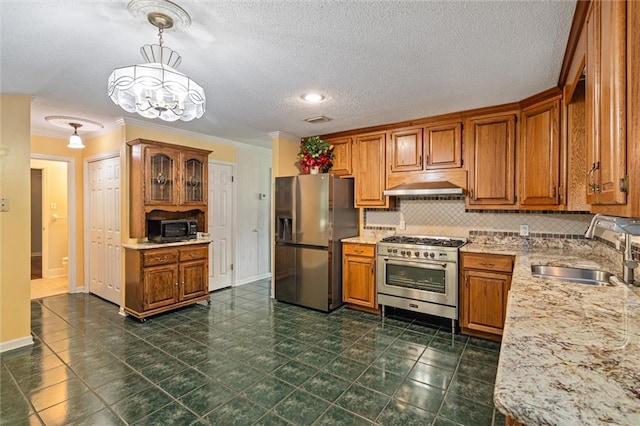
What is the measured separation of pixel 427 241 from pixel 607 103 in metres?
2.79

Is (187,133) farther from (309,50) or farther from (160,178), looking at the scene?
(309,50)

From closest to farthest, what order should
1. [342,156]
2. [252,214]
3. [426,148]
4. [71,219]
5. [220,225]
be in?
[426,148] < [342,156] < [71,219] < [220,225] < [252,214]

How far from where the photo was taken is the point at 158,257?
3740 mm

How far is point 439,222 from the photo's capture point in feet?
13.0

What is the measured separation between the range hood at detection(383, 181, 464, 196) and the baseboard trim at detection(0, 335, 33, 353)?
398cm

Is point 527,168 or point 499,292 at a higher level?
point 527,168

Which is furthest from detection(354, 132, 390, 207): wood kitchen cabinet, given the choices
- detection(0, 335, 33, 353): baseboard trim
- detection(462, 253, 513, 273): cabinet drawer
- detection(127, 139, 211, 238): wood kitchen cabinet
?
detection(0, 335, 33, 353): baseboard trim

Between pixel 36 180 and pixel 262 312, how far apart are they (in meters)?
6.72

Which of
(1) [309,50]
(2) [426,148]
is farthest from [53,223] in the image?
(2) [426,148]

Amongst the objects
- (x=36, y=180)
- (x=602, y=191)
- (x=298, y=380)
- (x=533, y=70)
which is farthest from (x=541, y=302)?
(x=36, y=180)

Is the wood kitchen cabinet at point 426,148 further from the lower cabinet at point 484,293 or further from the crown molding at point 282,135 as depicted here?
the crown molding at point 282,135

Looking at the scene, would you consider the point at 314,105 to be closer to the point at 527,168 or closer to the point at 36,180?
the point at 527,168

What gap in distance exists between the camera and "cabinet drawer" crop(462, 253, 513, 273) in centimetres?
301

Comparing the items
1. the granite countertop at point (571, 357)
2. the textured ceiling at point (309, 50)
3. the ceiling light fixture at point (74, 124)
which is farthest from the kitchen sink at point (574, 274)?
the ceiling light fixture at point (74, 124)
